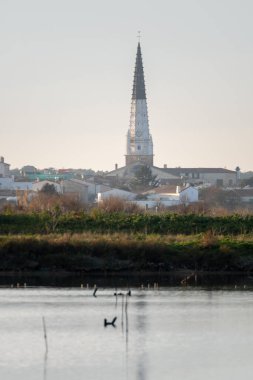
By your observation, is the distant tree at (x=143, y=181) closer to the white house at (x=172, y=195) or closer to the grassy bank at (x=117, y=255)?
the white house at (x=172, y=195)

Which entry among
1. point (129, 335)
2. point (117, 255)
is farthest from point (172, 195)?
point (129, 335)

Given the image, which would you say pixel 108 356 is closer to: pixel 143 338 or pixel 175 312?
pixel 143 338

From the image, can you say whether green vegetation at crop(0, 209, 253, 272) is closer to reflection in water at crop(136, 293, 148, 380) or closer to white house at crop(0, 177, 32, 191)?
reflection in water at crop(136, 293, 148, 380)

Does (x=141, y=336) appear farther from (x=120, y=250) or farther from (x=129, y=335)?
(x=120, y=250)

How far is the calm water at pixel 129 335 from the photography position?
31.2 meters

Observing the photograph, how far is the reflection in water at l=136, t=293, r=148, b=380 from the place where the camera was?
103ft

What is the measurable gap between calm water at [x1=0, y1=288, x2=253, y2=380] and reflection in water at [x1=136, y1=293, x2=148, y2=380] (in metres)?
0.02

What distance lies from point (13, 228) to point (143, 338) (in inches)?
895

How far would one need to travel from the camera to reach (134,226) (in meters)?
58.4

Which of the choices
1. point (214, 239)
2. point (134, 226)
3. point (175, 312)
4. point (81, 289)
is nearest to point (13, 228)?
point (134, 226)

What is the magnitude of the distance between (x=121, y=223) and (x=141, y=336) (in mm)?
23708

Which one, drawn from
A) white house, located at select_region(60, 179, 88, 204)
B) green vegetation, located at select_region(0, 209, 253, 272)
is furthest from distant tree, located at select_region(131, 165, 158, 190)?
green vegetation, located at select_region(0, 209, 253, 272)

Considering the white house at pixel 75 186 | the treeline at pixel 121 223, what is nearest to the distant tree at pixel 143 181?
the white house at pixel 75 186

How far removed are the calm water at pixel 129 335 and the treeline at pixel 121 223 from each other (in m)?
13.3
